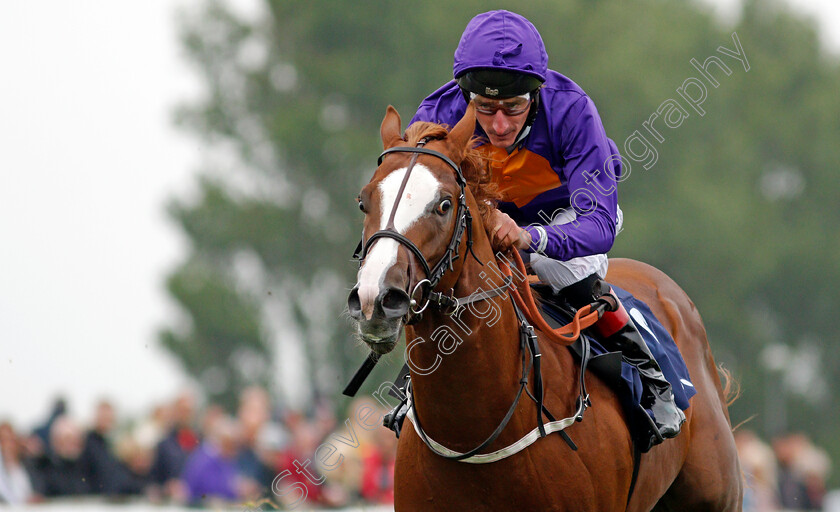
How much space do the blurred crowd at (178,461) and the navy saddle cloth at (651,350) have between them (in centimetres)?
483

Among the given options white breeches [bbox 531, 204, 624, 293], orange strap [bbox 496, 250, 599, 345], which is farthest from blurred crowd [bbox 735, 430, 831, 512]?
orange strap [bbox 496, 250, 599, 345]

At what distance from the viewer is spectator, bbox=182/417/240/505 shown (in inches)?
408

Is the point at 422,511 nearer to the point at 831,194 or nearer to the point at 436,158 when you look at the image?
the point at 436,158

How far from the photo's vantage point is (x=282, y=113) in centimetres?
2948

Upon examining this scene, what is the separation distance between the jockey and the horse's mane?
0.26 ft

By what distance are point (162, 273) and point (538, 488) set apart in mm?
27216

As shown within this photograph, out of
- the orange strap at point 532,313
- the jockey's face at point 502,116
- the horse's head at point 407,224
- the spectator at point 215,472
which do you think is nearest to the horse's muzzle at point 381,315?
the horse's head at point 407,224

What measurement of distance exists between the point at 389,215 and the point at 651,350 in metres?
2.22

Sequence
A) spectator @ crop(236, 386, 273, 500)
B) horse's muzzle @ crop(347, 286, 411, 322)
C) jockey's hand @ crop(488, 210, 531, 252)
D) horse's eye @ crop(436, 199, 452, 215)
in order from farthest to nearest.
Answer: spectator @ crop(236, 386, 273, 500), jockey's hand @ crop(488, 210, 531, 252), horse's eye @ crop(436, 199, 452, 215), horse's muzzle @ crop(347, 286, 411, 322)

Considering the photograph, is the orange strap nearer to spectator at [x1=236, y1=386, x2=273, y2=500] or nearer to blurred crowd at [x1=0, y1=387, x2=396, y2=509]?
blurred crowd at [x1=0, y1=387, x2=396, y2=509]

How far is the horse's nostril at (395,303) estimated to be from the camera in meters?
3.58

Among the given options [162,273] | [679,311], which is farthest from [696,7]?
[679,311]

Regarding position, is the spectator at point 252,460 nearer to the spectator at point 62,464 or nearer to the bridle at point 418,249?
the spectator at point 62,464

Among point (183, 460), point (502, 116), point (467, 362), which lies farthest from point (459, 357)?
point (183, 460)
